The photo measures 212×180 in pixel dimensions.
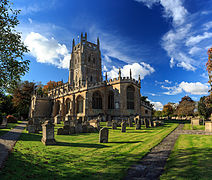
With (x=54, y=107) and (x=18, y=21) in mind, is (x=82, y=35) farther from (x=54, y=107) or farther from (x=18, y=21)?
(x=18, y=21)

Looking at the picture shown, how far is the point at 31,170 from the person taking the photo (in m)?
4.44

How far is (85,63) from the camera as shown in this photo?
46.8 meters

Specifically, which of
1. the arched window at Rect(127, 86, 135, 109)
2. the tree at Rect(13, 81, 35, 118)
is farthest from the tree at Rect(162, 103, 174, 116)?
the tree at Rect(13, 81, 35, 118)

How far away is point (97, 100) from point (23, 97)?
26637 mm

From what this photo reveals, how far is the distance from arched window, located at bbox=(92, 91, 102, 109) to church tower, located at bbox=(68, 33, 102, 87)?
49.3 feet

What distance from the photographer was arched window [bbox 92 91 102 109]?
30609 mm

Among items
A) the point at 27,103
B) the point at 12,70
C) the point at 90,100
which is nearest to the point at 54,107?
the point at 27,103

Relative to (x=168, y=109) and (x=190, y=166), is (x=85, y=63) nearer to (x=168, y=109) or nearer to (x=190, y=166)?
(x=168, y=109)

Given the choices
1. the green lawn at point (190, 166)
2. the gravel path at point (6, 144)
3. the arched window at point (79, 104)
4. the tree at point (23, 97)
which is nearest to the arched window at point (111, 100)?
the arched window at point (79, 104)

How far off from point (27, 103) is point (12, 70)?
39.8m

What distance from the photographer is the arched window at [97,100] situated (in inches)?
1205

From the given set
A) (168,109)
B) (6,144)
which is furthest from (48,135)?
(168,109)

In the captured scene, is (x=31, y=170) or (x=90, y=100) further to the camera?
(x=90, y=100)

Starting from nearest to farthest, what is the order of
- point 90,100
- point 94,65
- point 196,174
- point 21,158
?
point 196,174, point 21,158, point 90,100, point 94,65
